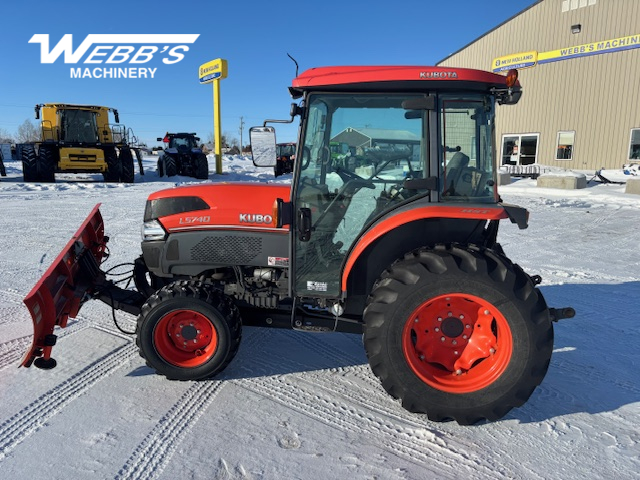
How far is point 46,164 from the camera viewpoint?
50.8 feet

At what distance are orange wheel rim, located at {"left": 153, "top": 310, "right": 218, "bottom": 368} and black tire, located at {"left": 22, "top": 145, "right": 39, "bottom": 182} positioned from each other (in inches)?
610

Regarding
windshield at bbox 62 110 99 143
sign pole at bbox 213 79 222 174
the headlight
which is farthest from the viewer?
sign pole at bbox 213 79 222 174

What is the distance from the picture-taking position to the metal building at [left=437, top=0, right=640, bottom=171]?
17297 mm

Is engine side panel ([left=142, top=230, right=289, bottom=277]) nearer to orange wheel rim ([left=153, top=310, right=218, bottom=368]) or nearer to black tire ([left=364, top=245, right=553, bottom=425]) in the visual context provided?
orange wheel rim ([left=153, top=310, right=218, bottom=368])

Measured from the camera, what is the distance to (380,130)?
2.66 m

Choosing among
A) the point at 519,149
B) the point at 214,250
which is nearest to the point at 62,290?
the point at 214,250

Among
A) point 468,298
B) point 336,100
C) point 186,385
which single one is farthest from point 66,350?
point 468,298

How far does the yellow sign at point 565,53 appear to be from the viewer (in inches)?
674

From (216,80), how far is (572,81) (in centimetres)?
1584

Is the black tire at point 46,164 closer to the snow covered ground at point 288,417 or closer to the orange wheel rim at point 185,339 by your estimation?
the snow covered ground at point 288,417

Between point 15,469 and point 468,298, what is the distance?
8.01ft

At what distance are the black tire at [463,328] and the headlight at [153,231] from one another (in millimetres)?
1571

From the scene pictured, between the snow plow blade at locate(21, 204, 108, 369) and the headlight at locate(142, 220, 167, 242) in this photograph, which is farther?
the headlight at locate(142, 220, 167, 242)

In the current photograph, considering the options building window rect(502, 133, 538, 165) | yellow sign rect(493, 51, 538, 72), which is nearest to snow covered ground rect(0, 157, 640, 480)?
building window rect(502, 133, 538, 165)
